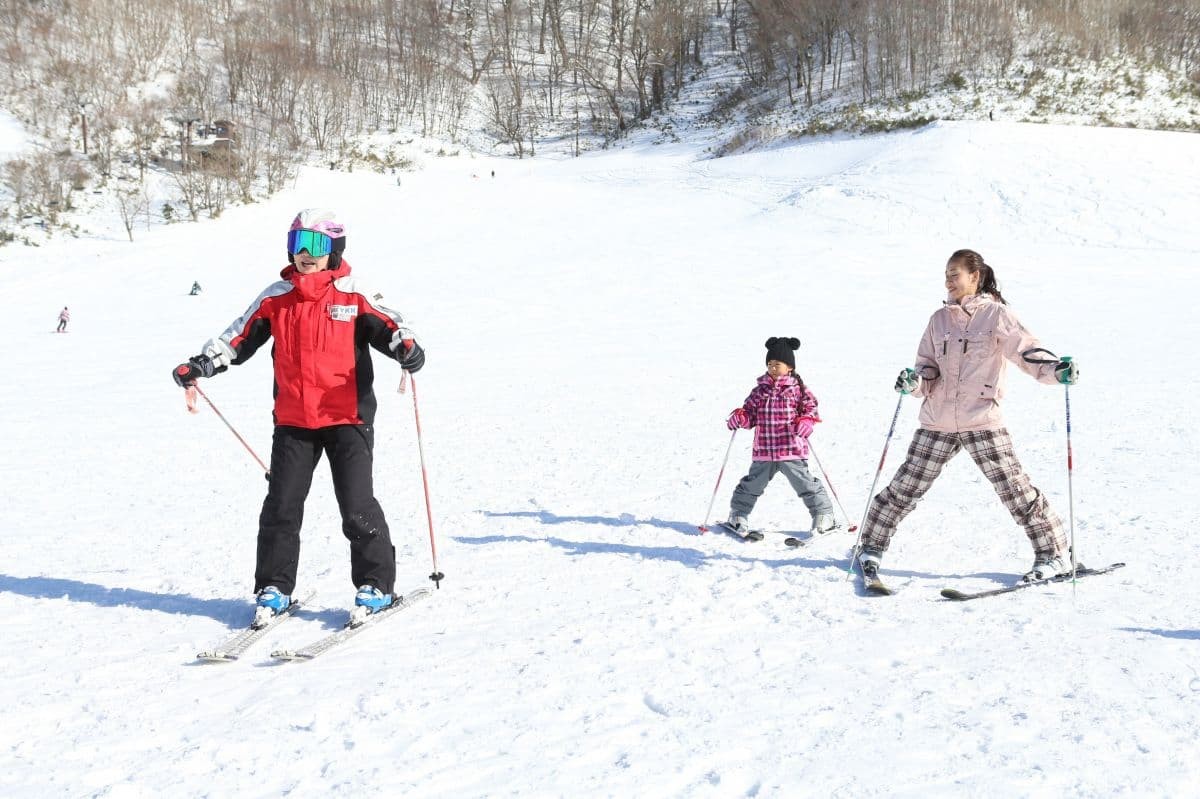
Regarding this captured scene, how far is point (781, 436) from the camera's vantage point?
18.5 ft

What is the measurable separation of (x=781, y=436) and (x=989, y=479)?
1.59m

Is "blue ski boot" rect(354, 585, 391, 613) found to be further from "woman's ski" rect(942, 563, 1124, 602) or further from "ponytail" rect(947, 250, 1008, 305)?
"ponytail" rect(947, 250, 1008, 305)

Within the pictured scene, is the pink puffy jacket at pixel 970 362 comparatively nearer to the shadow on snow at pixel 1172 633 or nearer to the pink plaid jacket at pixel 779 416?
the shadow on snow at pixel 1172 633

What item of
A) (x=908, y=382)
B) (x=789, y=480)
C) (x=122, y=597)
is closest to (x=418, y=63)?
(x=789, y=480)

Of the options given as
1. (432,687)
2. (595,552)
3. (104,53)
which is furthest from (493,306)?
(104,53)

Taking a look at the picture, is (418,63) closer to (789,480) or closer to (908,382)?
(789,480)

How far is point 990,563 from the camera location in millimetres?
4820

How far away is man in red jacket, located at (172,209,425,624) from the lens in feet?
13.4

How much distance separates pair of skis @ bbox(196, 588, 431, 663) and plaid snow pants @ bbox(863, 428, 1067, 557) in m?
2.47

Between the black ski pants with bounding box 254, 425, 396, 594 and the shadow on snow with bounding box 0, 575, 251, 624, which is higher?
the black ski pants with bounding box 254, 425, 396, 594

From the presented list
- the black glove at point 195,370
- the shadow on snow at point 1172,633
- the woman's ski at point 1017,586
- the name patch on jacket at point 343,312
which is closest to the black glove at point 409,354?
the name patch on jacket at point 343,312

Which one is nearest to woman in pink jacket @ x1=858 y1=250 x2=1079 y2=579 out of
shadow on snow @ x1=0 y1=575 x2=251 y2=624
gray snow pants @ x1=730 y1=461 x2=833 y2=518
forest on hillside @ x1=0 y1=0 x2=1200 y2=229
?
gray snow pants @ x1=730 y1=461 x2=833 y2=518

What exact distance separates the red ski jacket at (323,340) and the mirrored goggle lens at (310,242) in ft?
0.33

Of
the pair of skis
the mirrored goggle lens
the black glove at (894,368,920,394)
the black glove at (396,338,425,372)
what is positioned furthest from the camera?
the black glove at (894,368,920,394)
